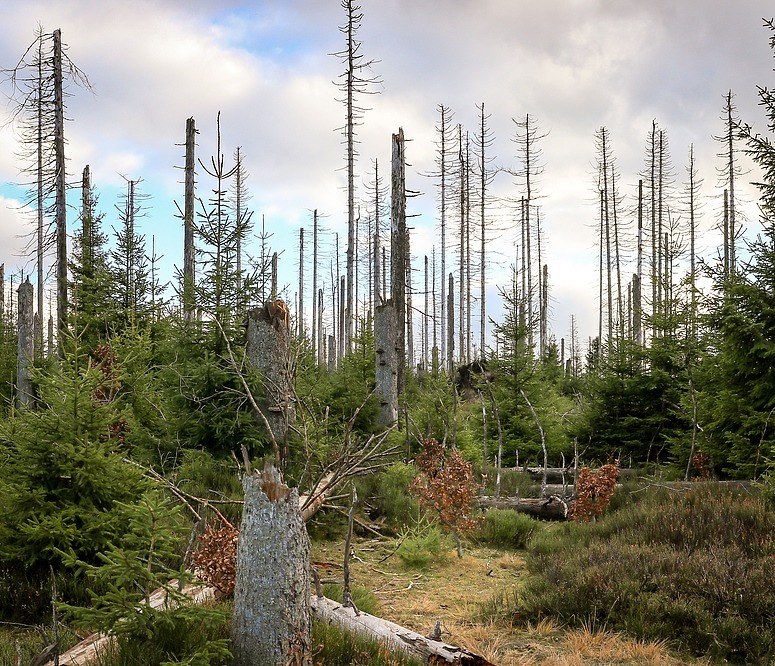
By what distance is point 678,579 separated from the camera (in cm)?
596

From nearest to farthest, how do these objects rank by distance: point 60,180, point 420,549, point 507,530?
point 420,549
point 507,530
point 60,180

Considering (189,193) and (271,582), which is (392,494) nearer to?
(271,582)

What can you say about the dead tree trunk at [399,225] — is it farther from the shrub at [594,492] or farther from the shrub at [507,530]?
the shrub at [594,492]

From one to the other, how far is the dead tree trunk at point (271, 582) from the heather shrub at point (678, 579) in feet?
10.4

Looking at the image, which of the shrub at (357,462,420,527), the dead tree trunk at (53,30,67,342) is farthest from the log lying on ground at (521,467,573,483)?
the dead tree trunk at (53,30,67,342)

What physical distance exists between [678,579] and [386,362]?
831 centimetres

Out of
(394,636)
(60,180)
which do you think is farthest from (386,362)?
(60,180)

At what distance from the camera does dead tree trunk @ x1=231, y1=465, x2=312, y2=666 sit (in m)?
3.77

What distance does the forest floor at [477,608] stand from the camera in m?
5.14

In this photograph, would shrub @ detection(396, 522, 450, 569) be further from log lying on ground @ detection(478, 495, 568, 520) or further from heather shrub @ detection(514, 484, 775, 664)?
log lying on ground @ detection(478, 495, 568, 520)

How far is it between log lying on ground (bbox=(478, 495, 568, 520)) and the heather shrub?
2056mm

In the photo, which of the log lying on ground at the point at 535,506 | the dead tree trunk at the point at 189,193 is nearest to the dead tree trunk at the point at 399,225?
the log lying on ground at the point at 535,506

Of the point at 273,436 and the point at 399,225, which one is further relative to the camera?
the point at 399,225

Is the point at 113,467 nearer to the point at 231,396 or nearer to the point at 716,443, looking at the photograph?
the point at 231,396
